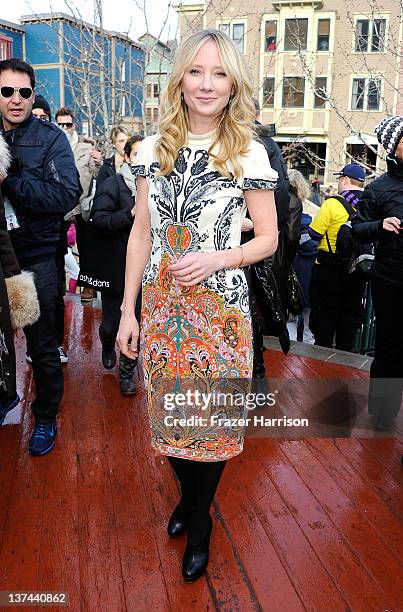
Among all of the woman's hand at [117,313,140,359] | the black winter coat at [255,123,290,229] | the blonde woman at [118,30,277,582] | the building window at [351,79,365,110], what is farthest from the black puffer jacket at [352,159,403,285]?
the building window at [351,79,365,110]

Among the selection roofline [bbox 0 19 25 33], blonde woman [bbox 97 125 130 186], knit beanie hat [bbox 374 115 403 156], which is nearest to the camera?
knit beanie hat [bbox 374 115 403 156]

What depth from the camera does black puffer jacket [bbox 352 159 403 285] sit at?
3.26 metres

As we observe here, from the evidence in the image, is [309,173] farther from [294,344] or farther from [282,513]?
[282,513]

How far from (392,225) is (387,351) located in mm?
750

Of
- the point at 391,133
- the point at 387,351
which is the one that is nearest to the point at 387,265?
the point at 387,351

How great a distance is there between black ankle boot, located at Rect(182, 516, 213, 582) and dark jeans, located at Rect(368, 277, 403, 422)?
5.52 ft

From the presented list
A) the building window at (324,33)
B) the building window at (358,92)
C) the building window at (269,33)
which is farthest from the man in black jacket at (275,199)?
the building window at (324,33)

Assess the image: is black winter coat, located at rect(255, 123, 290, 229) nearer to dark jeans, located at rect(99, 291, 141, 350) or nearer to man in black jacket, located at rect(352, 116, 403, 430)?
man in black jacket, located at rect(352, 116, 403, 430)

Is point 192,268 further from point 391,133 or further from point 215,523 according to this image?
point 391,133

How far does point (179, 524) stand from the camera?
2.43m

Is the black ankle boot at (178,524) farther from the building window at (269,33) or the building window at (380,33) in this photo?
the building window at (269,33)

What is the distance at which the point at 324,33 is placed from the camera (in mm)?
25656

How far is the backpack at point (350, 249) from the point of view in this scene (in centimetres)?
484

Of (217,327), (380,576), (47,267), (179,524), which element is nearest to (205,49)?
(217,327)
